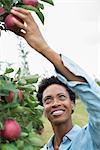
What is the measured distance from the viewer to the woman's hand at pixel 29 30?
1259 mm

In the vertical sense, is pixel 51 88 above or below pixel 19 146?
below

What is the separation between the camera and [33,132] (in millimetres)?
1348

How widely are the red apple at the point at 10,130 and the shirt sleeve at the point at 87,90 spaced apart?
27 cm

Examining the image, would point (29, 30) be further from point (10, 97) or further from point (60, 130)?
point (60, 130)

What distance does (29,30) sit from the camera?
4.17ft

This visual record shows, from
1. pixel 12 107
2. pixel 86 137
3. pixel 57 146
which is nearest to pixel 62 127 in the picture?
pixel 57 146

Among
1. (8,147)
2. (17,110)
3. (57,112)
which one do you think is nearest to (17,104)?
(17,110)

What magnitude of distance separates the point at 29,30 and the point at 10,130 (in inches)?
11.7

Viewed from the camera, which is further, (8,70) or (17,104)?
(8,70)

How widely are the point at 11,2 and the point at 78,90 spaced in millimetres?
397

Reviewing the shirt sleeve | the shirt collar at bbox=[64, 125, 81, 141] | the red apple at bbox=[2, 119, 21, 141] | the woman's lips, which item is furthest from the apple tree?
→ the shirt collar at bbox=[64, 125, 81, 141]

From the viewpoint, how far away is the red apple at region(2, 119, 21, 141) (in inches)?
47.4

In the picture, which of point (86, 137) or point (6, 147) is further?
point (86, 137)

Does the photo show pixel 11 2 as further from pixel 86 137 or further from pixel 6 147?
pixel 86 137
